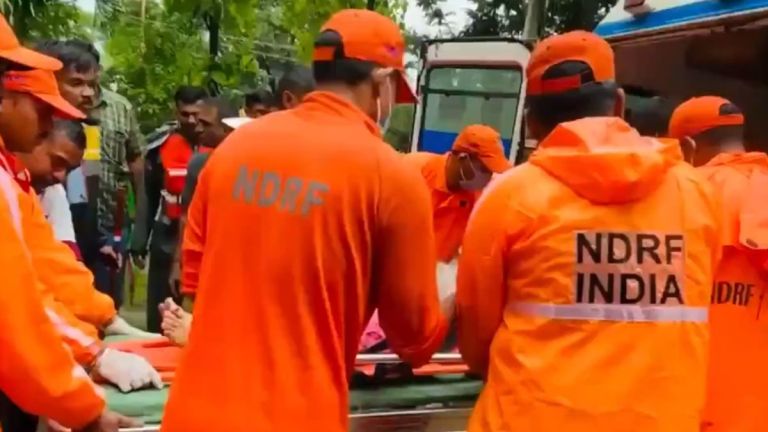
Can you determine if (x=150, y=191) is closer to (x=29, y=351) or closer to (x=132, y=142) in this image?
(x=132, y=142)

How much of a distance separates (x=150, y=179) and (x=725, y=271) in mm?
4581

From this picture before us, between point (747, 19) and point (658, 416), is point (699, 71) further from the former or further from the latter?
point (658, 416)

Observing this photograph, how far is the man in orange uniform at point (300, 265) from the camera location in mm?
2342

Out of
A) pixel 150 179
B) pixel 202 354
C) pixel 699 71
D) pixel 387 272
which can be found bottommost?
pixel 150 179

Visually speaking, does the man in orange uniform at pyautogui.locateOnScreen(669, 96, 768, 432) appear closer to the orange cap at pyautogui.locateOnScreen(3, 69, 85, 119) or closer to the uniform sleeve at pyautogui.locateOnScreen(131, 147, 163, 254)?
the orange cap at pyautogui.locateOnScreen(3, 69, 85, 119)

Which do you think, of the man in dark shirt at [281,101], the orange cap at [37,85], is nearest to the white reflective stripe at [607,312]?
the orange cap at [37,85]

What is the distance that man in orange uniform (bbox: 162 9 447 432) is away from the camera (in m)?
2.34

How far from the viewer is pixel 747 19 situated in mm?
4598

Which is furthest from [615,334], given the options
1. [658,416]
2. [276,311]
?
[276,311]

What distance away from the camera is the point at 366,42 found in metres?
2.48

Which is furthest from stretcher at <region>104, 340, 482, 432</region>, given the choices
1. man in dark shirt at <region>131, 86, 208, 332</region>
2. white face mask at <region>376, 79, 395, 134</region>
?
man in dark shirt at <region>131, 86, 208, 332</region>

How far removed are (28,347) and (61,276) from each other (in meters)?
1.00

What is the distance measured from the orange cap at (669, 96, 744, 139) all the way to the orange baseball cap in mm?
1346

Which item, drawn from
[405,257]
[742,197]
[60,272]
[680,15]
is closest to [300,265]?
[405,257]
